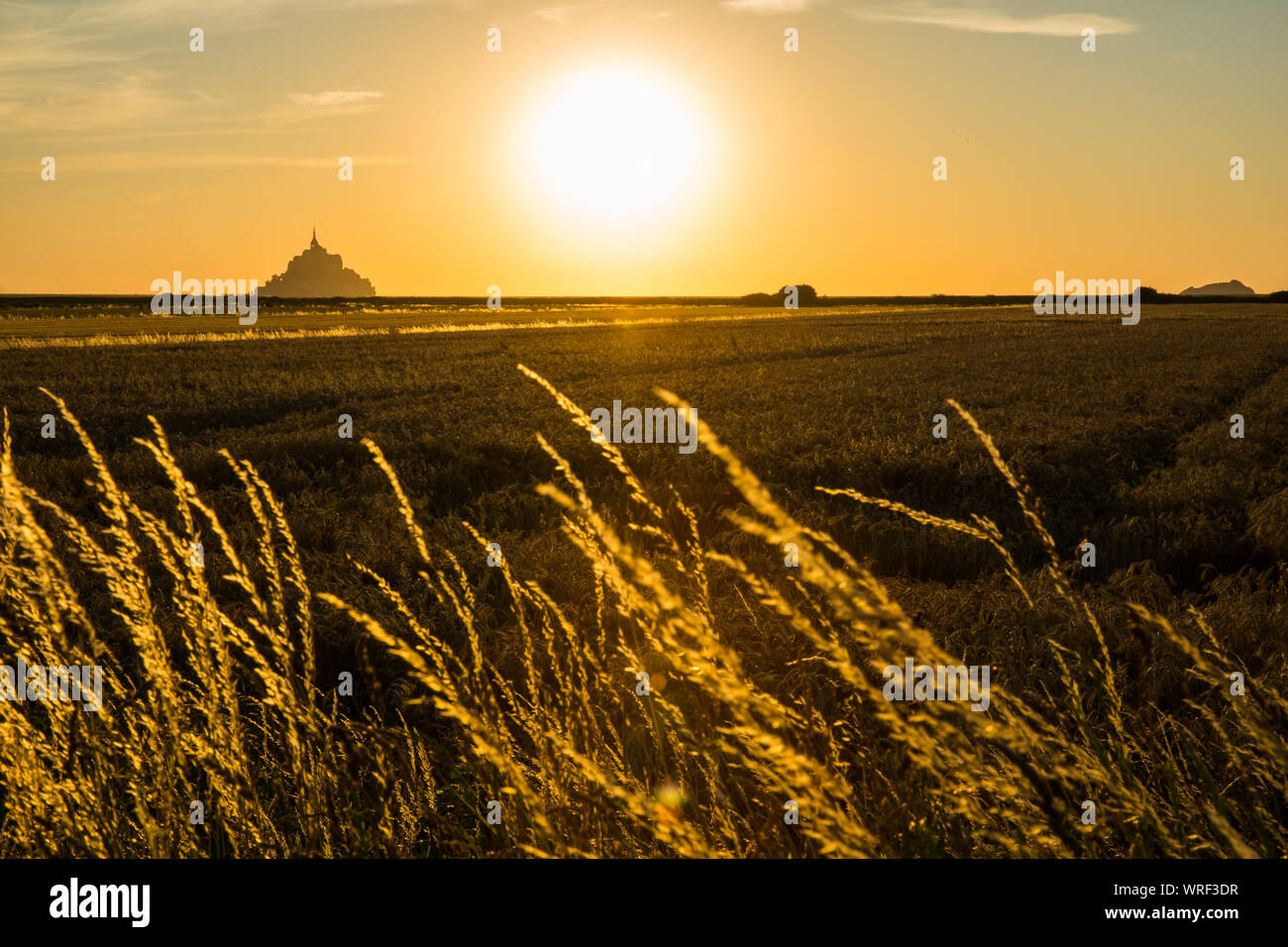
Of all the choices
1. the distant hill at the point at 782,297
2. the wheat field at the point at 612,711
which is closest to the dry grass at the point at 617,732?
the wheat field at the point at 612,711

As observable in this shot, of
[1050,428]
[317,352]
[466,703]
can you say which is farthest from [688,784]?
[317,352]

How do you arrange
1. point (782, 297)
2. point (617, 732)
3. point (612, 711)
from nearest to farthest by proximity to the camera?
point (617, 732)
point (612, 711)
point (782, 297)

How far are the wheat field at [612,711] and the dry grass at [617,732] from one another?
0.07 feet

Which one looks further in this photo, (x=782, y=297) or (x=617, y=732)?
(x=782, y=297)

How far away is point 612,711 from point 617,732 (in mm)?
885

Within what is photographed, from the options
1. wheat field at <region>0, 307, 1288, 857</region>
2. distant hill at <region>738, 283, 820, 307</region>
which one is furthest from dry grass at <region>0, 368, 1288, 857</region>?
distant hill at <region>738, 283, 820, 307</region>

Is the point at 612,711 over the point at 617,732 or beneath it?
beneath

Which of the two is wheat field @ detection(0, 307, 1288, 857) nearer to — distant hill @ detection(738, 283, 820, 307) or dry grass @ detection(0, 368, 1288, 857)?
dry grass @ detection(0, 368, 1288, 857)

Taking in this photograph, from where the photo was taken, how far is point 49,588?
233 centimetres

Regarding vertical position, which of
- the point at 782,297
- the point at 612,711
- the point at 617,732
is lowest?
the point at 612,711

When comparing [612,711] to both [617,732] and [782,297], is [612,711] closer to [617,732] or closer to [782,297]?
[617,732]

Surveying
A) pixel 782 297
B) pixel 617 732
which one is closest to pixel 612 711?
pixel 617 732

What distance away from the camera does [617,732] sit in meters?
3.95

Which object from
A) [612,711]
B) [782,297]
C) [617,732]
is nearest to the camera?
[617,732]
